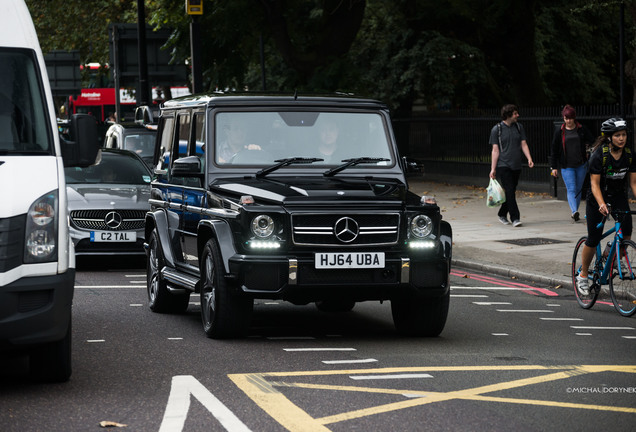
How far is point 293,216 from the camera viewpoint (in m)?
8.50

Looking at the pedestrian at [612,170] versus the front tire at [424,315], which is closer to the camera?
the front tire at [424,315]

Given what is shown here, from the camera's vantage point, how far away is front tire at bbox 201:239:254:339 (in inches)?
340

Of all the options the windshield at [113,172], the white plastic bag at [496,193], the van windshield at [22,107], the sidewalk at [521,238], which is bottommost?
the sidewalk at [521,238]

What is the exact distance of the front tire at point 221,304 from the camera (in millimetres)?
8648

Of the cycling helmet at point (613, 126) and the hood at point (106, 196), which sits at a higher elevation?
the cycling helmet at point (613, 126)

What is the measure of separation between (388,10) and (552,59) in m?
7.15

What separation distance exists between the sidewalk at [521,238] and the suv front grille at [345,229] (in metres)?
4.75

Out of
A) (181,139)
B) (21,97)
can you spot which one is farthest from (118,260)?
(21,97)

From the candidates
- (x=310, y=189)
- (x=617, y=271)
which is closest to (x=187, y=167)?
(x=310, y=189)

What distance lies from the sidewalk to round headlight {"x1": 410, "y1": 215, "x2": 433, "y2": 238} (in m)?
4.53

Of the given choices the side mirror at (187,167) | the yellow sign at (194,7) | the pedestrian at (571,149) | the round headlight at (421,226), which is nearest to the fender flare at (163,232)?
the side mirror at (187,167)

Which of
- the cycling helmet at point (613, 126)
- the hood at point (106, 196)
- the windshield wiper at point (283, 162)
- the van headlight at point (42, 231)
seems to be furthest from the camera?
the hood at point (106, 196)

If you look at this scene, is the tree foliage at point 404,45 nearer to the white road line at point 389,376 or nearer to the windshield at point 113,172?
the windshield at point 113,172

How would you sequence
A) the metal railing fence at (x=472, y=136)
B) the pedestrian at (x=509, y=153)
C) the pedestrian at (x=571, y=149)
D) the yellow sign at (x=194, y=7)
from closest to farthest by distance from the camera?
the pedestrian at (x=571, y=149)
the pedestrian at (x=509, y=153)
the yellow sign at (x=194, y=7)
the metal railing fence at (x=472, y=136)
